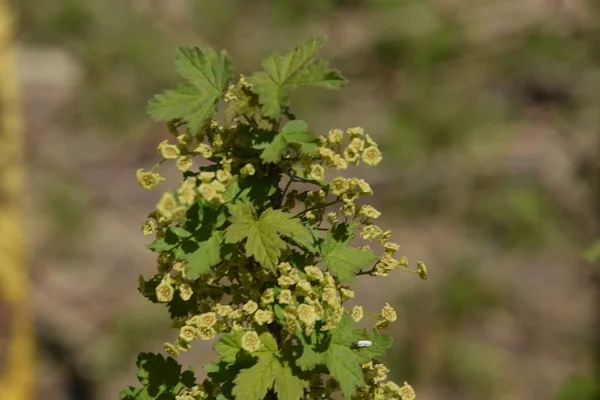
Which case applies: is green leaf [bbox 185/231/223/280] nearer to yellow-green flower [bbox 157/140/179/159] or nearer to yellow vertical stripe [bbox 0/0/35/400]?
yellow-green flower [bbox 157/140/179/159]

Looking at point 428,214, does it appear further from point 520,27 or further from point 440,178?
point 520,27

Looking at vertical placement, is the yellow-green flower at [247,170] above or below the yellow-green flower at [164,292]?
above

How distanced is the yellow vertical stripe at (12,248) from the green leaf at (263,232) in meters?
3.06

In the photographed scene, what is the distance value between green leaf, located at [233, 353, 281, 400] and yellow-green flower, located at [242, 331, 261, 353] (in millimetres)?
20

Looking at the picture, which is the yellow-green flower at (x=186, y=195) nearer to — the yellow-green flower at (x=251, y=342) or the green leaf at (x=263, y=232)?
the green leaf at (x=263, y=232)

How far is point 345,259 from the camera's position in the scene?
935mm

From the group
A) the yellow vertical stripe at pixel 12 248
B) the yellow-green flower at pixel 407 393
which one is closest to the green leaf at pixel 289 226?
the yellow-green flower at pixel 407 393

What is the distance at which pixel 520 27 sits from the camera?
428 centimetres

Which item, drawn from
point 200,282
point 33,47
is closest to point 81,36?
point 33,47

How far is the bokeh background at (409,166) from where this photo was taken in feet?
12.3

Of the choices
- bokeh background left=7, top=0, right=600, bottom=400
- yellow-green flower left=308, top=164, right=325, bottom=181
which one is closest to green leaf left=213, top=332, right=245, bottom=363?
yellow-green flower left=308, top=164, right=325, bottom=181

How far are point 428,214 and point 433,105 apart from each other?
0.58 metres

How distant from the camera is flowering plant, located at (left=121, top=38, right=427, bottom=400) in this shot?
886 millimetres

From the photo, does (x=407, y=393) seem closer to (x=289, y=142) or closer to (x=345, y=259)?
(x=345, y=259)
